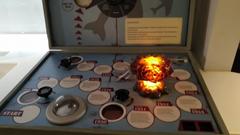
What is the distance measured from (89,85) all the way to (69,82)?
64 millimetres

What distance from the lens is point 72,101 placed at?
664mm

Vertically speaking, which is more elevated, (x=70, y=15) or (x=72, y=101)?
(x=70, y=15)

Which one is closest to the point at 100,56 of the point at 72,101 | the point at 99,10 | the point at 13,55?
the point at 99,10

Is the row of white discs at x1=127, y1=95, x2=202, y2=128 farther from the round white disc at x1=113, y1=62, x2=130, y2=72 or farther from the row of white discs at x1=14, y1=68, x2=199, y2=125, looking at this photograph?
the round white disc at x1=113, y1=62, x2=130, y2=72

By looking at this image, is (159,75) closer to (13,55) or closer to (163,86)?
(163,86)

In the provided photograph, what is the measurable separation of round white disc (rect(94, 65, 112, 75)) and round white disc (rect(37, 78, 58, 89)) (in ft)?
0.42

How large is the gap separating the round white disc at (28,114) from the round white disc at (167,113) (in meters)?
0.30

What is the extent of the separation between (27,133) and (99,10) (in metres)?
0.46

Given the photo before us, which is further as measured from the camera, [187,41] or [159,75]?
[187,41]

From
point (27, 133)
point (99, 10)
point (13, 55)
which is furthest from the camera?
point (13, 55)

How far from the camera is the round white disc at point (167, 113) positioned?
1.99ft

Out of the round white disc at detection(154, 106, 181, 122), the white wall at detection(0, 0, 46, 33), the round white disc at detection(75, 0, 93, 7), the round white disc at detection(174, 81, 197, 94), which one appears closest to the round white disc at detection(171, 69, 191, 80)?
the round white disc at detection(174, 81, 197, 94)

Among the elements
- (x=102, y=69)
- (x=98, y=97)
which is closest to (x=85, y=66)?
(x=102, y=69)

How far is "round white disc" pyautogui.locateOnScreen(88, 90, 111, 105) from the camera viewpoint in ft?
2.19
